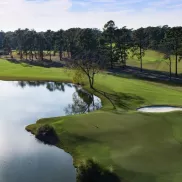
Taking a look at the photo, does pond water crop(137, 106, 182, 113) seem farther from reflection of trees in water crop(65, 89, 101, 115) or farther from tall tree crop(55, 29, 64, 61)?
tall tree crop(55, 29, 64, 61)

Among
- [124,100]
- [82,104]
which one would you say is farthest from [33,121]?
[124,100]

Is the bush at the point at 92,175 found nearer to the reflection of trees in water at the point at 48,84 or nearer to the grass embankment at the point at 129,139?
the grass embankment at the point at 129,139

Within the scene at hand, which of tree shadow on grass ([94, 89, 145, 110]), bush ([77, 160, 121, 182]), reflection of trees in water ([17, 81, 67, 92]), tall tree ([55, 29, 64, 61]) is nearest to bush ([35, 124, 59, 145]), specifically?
bush ([77, 160, 121, 182])

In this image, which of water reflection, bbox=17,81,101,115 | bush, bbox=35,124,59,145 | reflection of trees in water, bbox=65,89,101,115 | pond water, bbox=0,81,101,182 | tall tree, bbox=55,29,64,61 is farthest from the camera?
tall tree, bbox=55,29,64,61

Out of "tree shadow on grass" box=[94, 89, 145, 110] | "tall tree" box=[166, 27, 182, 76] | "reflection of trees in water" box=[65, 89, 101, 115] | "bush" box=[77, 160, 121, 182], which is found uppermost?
"tall tree" box=[166, 27, 182, 76]

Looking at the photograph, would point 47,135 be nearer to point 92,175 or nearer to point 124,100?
point 92,175

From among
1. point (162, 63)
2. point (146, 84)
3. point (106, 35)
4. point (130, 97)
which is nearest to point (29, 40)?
point (106, 35)

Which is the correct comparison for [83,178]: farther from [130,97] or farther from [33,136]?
[130,97]

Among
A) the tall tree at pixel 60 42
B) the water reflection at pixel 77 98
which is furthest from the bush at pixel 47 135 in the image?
the tall tree at pixel 60 42
